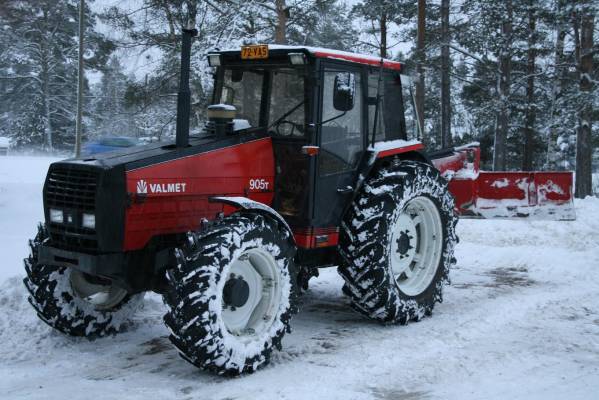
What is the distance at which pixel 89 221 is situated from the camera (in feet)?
15.0

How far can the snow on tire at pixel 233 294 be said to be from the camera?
4.30 metres

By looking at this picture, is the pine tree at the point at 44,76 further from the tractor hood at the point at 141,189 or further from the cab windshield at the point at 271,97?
A: the tractor hood at the point at 141,189

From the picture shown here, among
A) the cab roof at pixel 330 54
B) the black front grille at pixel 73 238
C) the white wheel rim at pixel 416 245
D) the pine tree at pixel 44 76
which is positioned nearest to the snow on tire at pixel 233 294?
the black front grille at pixel 73 238

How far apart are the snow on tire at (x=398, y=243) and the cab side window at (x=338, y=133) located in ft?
1.10

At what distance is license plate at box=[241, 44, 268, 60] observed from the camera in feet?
18.8

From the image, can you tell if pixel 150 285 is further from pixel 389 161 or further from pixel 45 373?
pixel 389 161

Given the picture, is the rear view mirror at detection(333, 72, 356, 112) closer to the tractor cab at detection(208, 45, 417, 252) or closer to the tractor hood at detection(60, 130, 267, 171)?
the tractor cab at detection(208, 45, 417, 252)

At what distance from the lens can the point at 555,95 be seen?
28219 mm

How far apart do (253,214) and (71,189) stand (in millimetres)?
1338

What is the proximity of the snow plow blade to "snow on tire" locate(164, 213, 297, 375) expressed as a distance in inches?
172

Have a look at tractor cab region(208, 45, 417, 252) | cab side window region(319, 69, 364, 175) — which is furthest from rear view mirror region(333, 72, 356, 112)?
cab side window region(319, 69, 364, 175)

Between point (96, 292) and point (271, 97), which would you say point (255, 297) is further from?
point (271, 97)

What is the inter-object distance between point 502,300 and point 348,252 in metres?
2.30

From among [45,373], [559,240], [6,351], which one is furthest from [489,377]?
[559,240]
